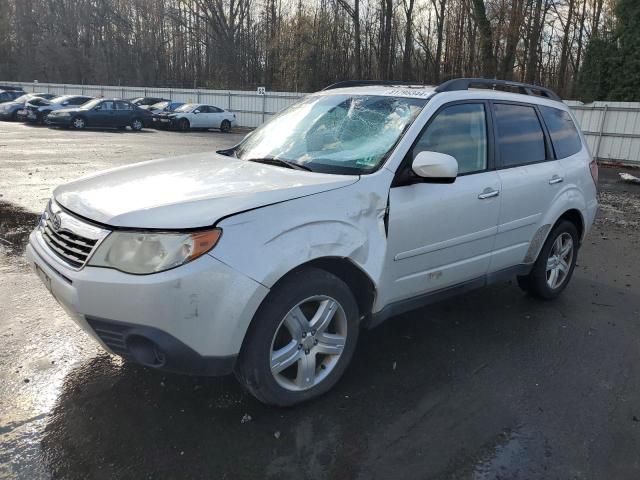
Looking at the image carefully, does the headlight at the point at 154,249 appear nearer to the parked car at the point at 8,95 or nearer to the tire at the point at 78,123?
the tire at the point at 78,123

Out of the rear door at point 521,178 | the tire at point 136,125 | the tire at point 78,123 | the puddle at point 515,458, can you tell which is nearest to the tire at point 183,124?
the tire at point 136,125

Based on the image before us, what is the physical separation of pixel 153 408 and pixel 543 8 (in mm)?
30704

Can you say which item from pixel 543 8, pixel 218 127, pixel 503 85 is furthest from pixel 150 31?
pixel 503 85

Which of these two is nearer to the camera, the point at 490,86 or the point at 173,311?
the point at 173,311

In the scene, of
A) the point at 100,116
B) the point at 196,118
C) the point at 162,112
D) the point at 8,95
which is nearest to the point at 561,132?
the point at 100,116

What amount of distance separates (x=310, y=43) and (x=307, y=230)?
123 ft

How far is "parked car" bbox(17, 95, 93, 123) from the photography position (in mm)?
25578

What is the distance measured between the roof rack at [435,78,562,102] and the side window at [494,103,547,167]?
203 mm

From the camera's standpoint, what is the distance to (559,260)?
5.10 m

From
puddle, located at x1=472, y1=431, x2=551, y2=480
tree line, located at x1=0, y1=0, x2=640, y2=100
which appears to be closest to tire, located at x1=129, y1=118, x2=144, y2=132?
tree line, located at x1=0, y1=0, x2=640, y2=100

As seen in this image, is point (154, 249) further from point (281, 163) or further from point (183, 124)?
point (183, 124)

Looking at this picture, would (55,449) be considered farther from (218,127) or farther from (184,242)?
(218,127)

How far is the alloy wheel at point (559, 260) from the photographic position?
5.00 meters

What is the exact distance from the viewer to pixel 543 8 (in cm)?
2809
